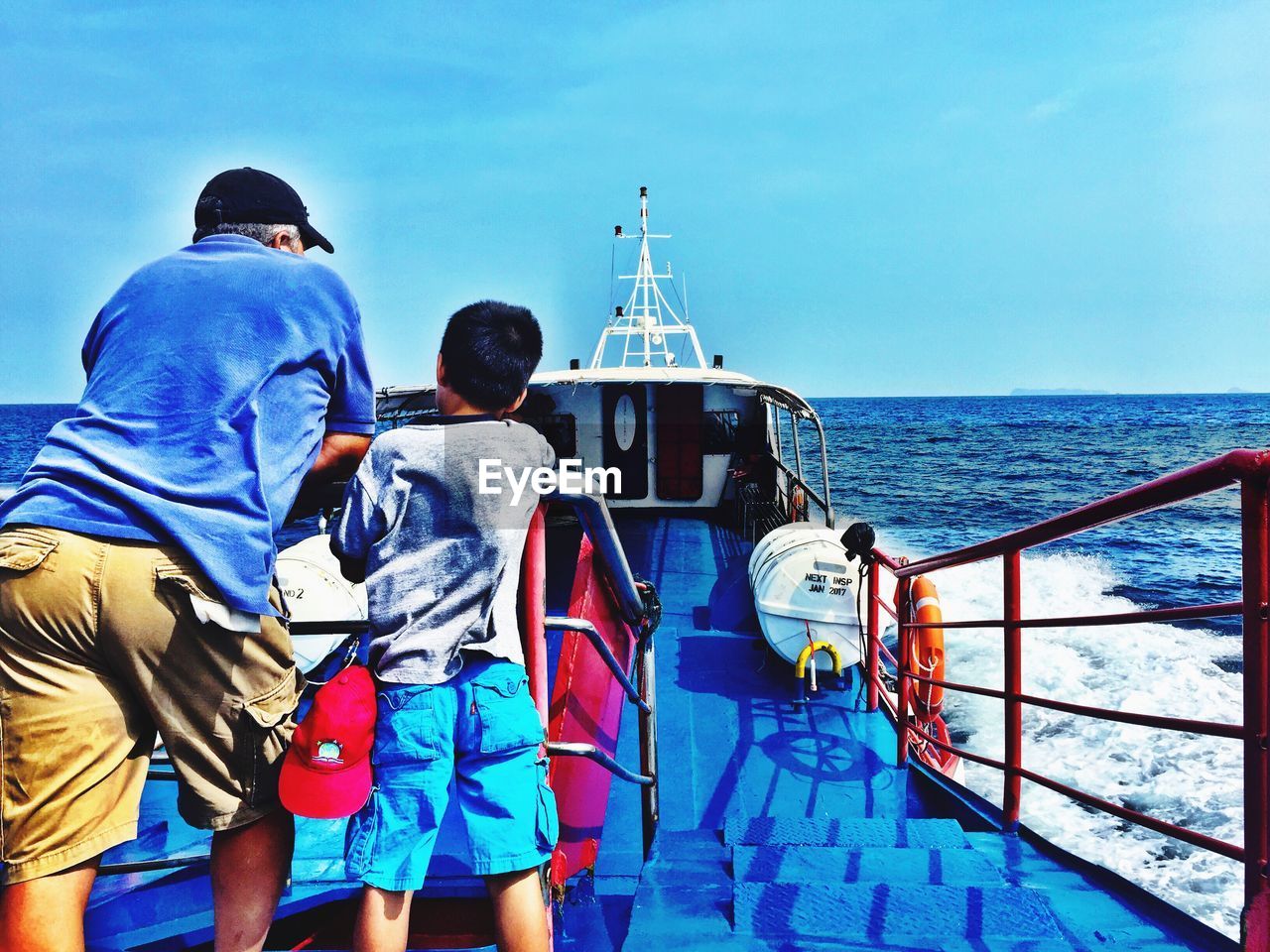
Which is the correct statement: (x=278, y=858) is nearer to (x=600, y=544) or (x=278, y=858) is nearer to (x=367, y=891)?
(x=367, y=891)

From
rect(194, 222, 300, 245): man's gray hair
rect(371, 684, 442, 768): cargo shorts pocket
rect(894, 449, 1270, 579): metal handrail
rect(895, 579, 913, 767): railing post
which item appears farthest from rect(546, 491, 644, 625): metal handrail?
rect(895, 579, 913, 767): railing post

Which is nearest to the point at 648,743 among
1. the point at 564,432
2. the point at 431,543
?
the point at 431,543

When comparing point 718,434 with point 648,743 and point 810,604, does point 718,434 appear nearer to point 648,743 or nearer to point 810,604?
point 810,604

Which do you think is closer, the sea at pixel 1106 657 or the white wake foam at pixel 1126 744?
the white wake foam at pixel 1126 744

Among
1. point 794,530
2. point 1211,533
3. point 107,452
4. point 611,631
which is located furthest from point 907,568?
point 1211,533

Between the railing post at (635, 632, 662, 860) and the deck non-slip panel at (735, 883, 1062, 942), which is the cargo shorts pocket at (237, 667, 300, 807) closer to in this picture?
the deck non-slip panel at (735, 883, 1062, 942)

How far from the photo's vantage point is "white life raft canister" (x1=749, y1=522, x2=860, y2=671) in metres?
5.66

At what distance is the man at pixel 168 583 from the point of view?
1.46 metres

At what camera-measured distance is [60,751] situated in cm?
149

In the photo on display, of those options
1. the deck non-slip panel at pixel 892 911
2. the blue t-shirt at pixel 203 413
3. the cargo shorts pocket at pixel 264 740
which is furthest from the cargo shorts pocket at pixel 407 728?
the deck non-slip panel at pixel 892 911

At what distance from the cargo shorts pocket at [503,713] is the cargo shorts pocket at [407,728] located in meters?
0.10

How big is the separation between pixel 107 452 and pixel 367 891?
105cm

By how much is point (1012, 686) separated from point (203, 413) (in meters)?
3.08

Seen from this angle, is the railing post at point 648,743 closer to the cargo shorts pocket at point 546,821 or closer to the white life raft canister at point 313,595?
the cargo shorts pocket at point 546,821
